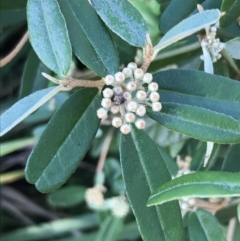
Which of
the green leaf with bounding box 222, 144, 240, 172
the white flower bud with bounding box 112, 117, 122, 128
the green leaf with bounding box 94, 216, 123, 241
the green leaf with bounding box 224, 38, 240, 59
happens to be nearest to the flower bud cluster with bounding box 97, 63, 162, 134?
the white flower bud with bounding box 112, 117, 122, 128

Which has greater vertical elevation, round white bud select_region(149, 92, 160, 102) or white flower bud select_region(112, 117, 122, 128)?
round white bud select_region(149, 92, 160, 102)

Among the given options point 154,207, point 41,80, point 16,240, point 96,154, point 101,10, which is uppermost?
point 101,10

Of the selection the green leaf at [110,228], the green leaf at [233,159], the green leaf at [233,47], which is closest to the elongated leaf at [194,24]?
the green leaf at [233,47]

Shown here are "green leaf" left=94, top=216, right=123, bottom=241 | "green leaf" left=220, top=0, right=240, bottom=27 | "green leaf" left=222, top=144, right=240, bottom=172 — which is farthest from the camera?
"green leaf" left=94, top=216, right=123, bottom=241

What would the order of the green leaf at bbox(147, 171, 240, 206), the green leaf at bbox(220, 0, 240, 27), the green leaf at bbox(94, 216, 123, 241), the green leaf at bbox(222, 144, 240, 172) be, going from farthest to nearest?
the green leaf at bbox(94, 216, 123, 241) → the green leaf at bbox(222, 144, 240, 172) → the green leaf at bbox(220, 0, 240, 27) → the green leaf at bbox(147, 171, 240, 206)

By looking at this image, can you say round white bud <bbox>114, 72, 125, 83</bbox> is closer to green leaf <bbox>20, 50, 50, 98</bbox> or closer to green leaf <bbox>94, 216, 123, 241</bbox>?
green leaf <bbox>20, 50, 50, 98</bbox>

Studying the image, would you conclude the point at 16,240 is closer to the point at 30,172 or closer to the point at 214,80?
the point at 30,172

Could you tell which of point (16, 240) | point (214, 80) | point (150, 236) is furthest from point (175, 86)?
point (16, 240)

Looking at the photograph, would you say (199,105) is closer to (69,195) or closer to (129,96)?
(129,96)
